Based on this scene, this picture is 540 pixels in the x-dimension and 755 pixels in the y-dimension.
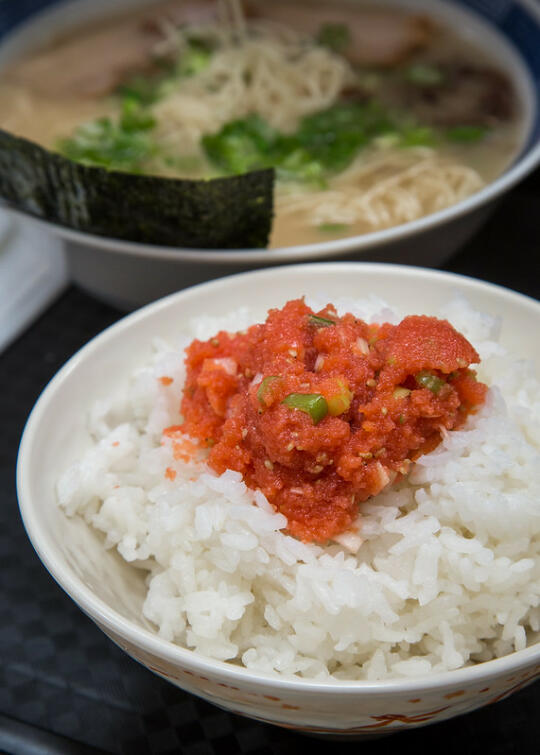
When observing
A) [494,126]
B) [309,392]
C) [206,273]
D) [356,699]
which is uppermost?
[309,392]

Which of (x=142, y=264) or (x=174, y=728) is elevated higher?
(x=142, y=264)

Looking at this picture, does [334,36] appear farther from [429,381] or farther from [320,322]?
[429,381]

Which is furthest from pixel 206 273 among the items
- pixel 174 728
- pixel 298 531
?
pixel 174 728

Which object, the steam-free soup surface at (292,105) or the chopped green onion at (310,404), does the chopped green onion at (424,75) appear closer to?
the steam-free soup surface at (292,105)

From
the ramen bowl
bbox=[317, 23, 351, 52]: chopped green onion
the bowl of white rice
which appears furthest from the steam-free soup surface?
the bowl of white rice

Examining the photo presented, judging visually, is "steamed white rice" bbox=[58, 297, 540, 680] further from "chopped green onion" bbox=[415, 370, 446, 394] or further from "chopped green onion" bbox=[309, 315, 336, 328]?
"chopped green onion" bbox=[309, 315, 336, 328]

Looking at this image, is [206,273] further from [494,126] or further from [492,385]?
[494,126]

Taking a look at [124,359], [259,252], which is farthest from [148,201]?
[124,359]

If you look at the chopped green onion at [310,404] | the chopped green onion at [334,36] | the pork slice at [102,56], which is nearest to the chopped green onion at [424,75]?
the chopped green onion at [334,36]

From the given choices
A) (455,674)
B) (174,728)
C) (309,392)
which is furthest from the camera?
(174,728)
